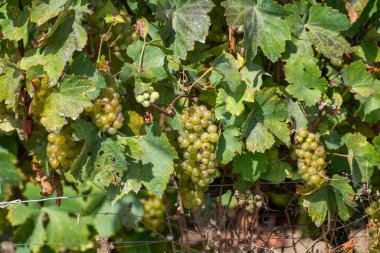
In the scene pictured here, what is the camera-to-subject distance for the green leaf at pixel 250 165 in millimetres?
2727

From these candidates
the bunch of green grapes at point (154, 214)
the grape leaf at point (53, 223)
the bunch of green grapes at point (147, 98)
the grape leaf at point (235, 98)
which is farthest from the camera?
the grape leaf at point (53, 223)

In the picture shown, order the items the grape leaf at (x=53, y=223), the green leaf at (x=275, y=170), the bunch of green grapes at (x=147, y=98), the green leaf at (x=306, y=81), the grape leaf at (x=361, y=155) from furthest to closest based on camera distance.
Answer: the grape leaf at (x=53, y=223) → the grape leaf at (x=361, y=155) → the green leaf at (x=275, y=170) → the green leaf at (x=306, y=81) → the bunch of green grapes at (x=147, y=98)

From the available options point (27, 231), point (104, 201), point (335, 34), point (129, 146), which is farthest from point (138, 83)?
point (27, 231)

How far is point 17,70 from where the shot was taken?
2.49 meters

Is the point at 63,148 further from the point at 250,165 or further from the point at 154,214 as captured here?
the point at 154,214

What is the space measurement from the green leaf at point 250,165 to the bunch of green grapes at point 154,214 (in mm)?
922

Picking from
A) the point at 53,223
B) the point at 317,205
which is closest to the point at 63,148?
the point at 317,205

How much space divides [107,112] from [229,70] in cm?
47

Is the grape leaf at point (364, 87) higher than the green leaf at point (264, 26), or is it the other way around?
the green leaf at point (264, 26)

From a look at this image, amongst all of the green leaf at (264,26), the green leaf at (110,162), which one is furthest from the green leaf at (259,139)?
the green leaf at (110,162)

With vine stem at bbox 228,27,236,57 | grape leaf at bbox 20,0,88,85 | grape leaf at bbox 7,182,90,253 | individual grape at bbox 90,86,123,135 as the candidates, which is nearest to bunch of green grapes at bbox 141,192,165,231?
grape leaf at bbox 7,182,90,253

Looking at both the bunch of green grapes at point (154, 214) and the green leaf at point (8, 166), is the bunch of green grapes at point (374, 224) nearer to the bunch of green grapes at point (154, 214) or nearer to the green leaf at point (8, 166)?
the bunch of green grapes at point (154, 214)

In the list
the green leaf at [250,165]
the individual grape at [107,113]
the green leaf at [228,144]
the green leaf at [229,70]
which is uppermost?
the green leaf at [229,70]

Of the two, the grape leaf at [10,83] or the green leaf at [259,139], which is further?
the green leaf at [259,139]
